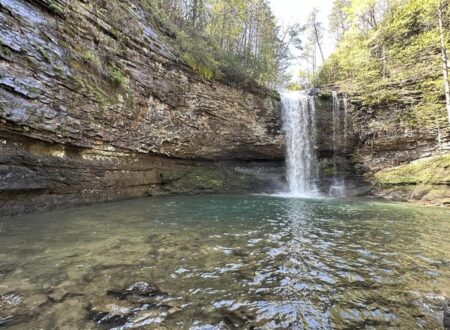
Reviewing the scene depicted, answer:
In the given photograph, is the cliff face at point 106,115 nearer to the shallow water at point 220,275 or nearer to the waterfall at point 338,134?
the shallow water at point 220,275

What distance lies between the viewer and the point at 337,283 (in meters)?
3.48

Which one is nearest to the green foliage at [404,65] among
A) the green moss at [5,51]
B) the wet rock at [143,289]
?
the wet rock at [143,289]

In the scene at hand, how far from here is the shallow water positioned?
8.88 feet

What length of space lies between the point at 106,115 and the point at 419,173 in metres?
14.7

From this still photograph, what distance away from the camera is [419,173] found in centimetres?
1334

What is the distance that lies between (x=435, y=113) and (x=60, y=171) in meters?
→ 17.8

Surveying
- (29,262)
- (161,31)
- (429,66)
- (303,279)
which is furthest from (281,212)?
(429,66)

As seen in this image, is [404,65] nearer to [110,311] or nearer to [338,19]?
[338,19]

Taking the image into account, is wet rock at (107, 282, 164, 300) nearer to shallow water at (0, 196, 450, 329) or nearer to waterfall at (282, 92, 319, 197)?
shallow water at (0, 196, 450, 329)

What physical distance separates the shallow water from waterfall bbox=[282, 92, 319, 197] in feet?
35.8

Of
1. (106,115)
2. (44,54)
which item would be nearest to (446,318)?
(44,54)

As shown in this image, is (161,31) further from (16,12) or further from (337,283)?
(337,283)

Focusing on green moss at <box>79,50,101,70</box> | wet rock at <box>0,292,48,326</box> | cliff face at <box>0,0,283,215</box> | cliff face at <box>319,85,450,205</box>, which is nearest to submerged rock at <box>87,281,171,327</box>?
wet rock at <box>0,292,48,326</box>

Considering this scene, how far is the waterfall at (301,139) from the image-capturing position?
17.3 metres
